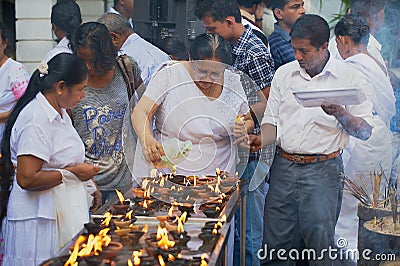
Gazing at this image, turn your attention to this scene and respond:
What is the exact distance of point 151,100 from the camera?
485 centimetres

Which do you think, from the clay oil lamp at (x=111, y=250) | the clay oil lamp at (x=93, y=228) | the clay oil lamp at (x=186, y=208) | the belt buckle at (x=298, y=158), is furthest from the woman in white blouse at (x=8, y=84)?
the clay oil lamp at (x=111, y=250)

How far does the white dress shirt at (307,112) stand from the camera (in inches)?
198

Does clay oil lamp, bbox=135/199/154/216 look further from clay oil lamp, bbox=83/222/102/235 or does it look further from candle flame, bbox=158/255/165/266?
candle flame, bbox=158/255/165/266

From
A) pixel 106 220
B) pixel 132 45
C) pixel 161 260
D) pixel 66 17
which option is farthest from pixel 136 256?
pixel 66 17

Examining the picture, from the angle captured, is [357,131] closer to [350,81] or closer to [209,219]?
[350,81]

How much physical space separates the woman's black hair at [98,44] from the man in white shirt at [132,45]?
0.86 metres

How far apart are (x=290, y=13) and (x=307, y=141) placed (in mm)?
1136

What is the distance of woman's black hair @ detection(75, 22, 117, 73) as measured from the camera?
189 inches

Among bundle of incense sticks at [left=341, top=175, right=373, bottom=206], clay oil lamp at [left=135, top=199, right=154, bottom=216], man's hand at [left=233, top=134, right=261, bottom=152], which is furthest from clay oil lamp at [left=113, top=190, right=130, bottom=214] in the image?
bundle of incense sticks at [left=341, top=175, right=373, bottom=206]

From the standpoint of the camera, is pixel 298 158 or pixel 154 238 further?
pixel 298 158

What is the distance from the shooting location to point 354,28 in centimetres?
546

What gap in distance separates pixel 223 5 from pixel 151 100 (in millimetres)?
1012

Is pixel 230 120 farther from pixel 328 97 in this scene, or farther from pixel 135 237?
pixel 135 237

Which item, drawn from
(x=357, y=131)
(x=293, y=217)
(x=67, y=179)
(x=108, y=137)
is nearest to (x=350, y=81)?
(x=357, y=131)
